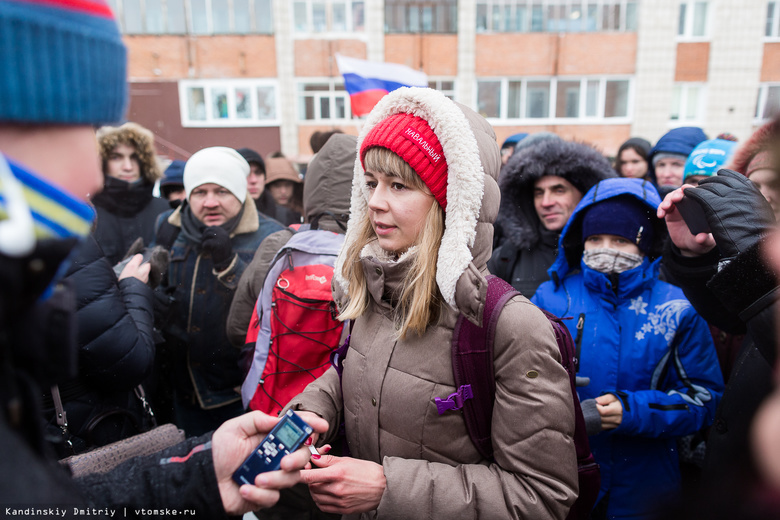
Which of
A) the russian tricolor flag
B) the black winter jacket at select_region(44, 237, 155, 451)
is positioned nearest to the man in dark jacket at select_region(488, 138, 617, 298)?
the black winter jacket at select_region(44, 237, 155, 451)

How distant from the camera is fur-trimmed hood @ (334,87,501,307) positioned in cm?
148

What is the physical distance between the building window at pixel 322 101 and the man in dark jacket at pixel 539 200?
14.5 meters

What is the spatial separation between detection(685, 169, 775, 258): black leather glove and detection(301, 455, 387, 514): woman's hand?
1.37m

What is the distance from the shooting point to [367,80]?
5324mm

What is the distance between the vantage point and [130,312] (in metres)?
2.09

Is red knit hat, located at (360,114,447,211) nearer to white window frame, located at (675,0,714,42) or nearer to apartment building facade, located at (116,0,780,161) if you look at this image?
apartment building facade, located at (116,0,780,161)

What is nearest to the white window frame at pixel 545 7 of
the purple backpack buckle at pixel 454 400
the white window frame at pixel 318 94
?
the white window frame at pixel 318 94

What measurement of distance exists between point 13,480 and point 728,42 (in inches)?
823

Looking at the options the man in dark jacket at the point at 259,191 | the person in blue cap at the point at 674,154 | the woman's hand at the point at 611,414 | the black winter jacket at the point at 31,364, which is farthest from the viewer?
the man in dark jacket at the point at 259,191

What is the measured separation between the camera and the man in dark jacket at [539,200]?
2902 millimetres

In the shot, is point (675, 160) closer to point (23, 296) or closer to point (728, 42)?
point (23, 296)

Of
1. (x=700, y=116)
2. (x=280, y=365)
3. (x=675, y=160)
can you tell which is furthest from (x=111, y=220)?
(x=700, y=116)

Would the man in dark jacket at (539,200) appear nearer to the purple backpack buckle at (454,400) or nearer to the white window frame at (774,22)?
the purple backpack buckle at (454,400)

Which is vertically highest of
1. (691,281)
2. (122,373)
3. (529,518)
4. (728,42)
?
(728,42)
